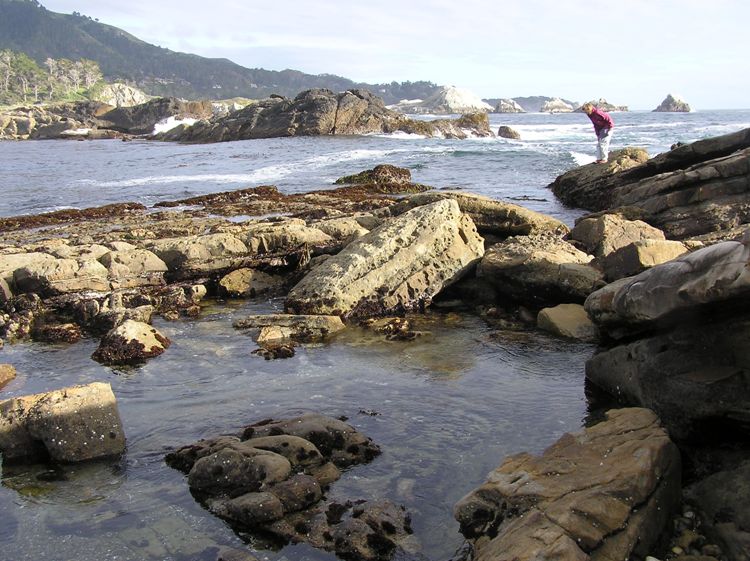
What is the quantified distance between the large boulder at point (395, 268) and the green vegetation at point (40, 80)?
134737mm

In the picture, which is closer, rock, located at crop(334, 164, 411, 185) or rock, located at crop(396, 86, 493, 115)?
rock, located at crop(334, 164, 411, 185)

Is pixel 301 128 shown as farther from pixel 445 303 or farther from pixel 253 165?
pixel 445 303

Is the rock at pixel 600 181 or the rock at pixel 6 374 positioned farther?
the rock at pixel 600 181

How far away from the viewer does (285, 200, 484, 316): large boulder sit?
416 inches

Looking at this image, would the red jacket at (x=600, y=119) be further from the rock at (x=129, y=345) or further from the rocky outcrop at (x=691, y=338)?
the rock at (x=129, y=345)

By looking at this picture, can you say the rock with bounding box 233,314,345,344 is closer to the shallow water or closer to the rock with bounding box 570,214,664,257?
the shallow water

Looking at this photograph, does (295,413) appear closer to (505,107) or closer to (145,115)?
(145,115)

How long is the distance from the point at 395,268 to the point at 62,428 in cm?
603

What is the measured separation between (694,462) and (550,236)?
22.5 feet

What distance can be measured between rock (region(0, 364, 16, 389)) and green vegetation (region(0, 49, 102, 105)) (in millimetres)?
135498

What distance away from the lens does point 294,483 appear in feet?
17.4

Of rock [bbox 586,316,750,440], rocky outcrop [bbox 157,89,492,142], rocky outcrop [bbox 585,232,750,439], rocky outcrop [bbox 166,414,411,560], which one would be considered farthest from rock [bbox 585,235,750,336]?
rocky outcrop [bbox 157,89,492,142]

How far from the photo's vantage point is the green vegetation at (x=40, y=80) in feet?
423

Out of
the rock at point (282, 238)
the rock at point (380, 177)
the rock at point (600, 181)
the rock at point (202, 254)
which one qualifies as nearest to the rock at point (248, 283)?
the rock at point (202, 254)
